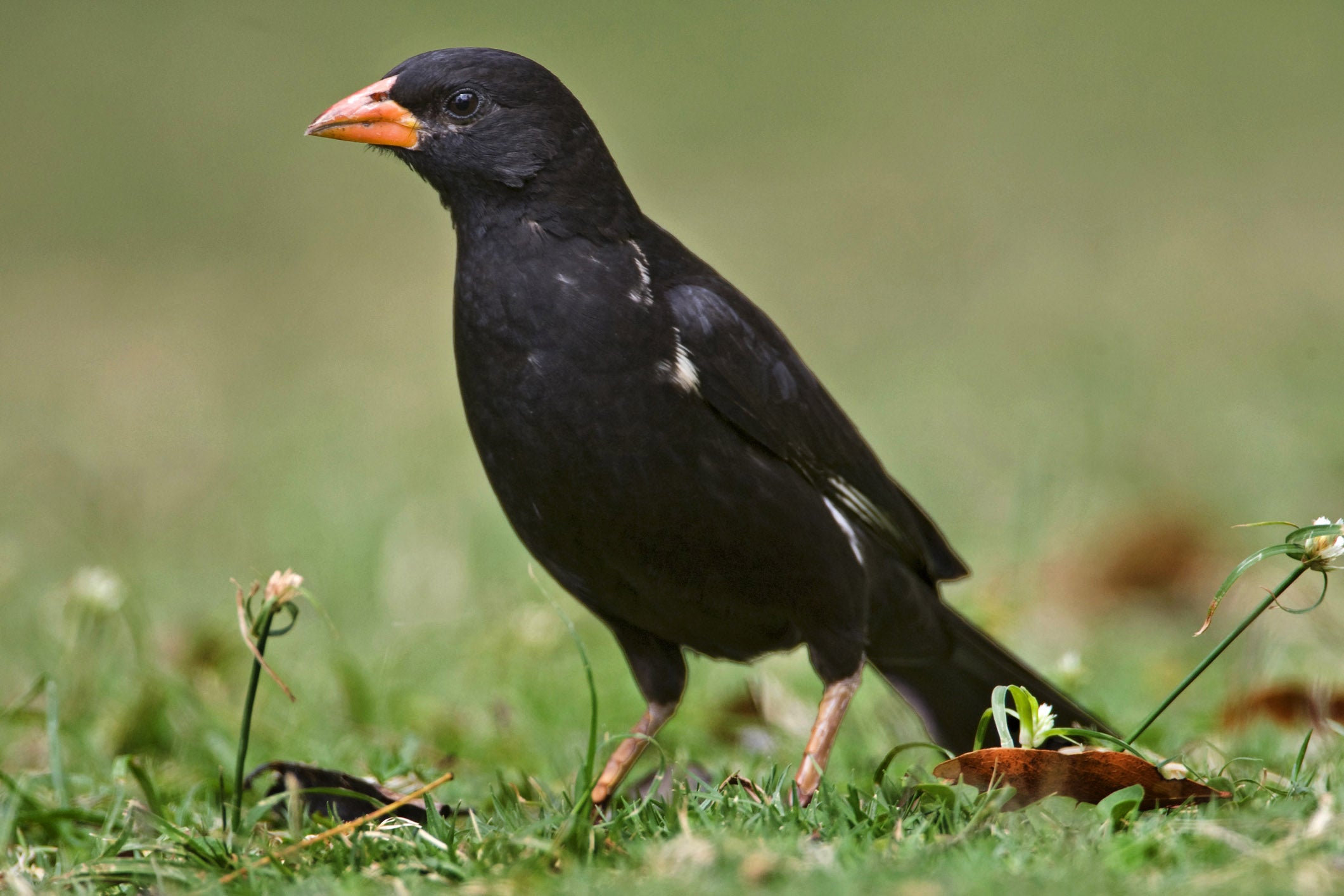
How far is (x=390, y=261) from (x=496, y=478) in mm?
9986

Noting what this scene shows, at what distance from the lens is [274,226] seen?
13320 mm

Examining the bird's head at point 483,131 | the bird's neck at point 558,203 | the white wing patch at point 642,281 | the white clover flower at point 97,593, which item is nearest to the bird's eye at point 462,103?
the bird's head at point 483,131

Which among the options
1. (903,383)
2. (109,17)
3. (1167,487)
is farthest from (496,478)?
(109,17)

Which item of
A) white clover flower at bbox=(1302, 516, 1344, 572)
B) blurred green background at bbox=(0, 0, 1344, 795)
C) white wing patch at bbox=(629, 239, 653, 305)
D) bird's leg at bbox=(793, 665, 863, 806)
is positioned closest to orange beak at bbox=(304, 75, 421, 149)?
white wing patch at bbox=(629, 239, 653, 305)

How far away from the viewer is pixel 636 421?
313 centimetres

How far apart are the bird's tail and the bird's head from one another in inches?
56.8

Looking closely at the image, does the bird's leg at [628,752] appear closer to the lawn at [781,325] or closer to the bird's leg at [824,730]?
the lawn at [781,325]

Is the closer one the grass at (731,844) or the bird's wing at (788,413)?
the grass at (731,844)

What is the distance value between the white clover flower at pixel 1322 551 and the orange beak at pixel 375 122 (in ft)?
7.19

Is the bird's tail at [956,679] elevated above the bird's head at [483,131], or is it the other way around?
the bird's head at [483,131]

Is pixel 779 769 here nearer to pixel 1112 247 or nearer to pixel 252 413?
pixel 252 413

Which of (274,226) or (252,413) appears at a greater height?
(274,226)

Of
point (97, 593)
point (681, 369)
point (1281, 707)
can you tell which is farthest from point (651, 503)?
point (1281, 707)

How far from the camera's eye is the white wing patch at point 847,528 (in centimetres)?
362
